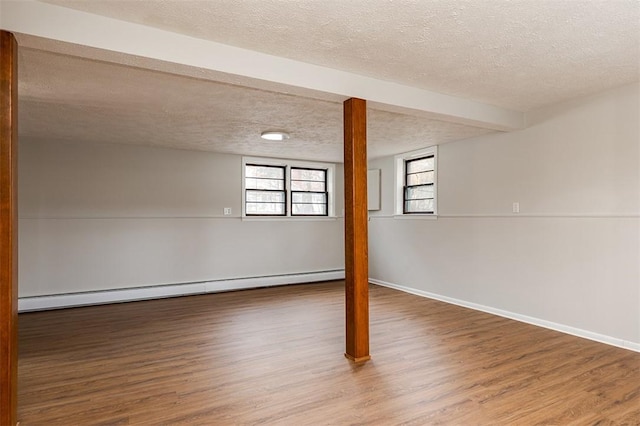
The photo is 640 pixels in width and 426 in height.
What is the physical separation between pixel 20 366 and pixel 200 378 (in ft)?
5.11

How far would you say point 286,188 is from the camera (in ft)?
22.8

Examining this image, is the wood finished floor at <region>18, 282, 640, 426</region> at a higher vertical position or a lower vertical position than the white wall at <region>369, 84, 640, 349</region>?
lower

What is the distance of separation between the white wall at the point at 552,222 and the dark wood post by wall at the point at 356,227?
2.33 meters

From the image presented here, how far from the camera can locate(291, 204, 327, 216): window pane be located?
23.3ft

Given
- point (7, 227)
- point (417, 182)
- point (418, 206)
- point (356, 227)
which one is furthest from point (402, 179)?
point (7, 227)

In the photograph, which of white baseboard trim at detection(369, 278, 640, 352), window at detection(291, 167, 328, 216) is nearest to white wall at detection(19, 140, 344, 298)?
window at detection(291, 167, 328, 216)

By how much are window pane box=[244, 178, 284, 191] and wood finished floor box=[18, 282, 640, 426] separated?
2.71 metres

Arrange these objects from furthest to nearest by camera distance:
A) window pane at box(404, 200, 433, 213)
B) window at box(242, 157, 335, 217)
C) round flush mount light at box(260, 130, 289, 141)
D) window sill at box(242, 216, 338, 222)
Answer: window at box(242, 157, 335, 217)
window sill at box(242, 216, 338, 222)
window pane at box(404, 200, 433, 213)
round flush mount light at box(260, 130, 289, 141)

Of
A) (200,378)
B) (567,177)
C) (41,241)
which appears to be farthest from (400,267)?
(41,241)

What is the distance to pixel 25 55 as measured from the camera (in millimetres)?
2570

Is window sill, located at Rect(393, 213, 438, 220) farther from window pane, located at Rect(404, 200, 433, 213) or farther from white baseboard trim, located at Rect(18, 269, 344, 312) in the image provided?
white baseboard trim, located at Rect(18, 269, 344, 312)

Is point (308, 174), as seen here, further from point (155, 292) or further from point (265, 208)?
point (155, 292)

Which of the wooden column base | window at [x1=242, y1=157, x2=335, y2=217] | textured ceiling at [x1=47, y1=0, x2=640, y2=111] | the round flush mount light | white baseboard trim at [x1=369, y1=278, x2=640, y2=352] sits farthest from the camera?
window at [x1=242, y1=157, x2=335, y2=217]

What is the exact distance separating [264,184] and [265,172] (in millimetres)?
223
